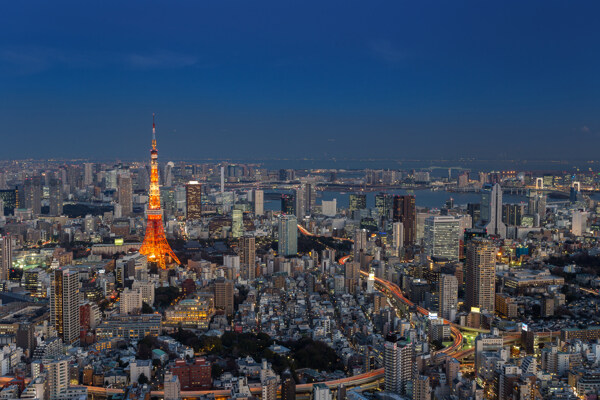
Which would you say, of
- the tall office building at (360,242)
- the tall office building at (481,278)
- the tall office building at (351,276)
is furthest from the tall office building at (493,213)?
the tall office building at (481,278)

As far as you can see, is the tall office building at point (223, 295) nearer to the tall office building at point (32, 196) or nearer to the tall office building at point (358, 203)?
the tall office building at point (358, 203)

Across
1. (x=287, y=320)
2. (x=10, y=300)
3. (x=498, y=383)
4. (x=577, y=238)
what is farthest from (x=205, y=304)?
(x=577, y=238)

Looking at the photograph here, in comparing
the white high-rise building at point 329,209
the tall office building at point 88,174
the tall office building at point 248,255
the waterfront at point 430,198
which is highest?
the tall office building at point 88,174

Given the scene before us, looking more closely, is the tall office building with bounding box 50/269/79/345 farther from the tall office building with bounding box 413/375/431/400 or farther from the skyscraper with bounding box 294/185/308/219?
the skyscraper with bounding box 294/185/308/219

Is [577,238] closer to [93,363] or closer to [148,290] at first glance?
[148,290]

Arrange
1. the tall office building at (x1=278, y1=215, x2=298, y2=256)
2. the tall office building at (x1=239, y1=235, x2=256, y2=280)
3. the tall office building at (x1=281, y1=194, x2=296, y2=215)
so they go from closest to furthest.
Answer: the tall office building at (x1=239, y1=235, x2=256, y2=280)
the tall office building at (x1=278, y1=215, x2=298, y2=256)
the tall office building at (x1=281, y1=194, x2=296, y2=215)

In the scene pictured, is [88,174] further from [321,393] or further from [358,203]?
[321,393]

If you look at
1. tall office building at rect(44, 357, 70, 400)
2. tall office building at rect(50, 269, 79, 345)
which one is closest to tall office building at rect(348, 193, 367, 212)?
tall office building at rect(50, 269, 79, 345)
